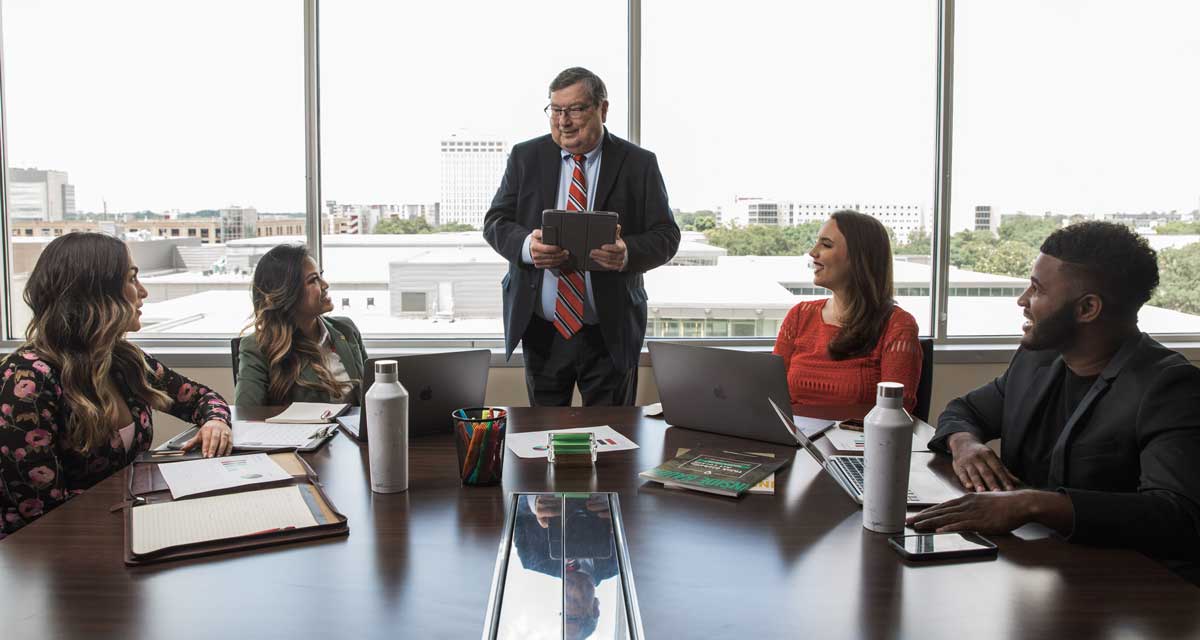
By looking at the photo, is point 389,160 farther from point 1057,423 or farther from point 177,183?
point 1057,423

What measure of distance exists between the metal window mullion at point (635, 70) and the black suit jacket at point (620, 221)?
0.74m

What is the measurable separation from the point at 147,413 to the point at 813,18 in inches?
129

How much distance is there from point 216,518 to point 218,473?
0.30m

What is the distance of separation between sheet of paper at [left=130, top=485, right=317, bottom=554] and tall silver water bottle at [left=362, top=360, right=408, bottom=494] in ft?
0.49

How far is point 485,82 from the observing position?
13.5 feet

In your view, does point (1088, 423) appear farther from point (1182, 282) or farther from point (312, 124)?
point (312, 124)

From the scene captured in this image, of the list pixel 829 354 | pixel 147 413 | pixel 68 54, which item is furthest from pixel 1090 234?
pixel 68 54

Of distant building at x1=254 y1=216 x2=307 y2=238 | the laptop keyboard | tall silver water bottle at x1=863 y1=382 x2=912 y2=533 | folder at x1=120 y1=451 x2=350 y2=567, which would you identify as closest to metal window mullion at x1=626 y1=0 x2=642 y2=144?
distant building at x1=254 y1=216 x2=307 y2=238

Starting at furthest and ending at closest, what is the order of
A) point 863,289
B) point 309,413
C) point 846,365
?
point 863,289 → point 846,365 → point 309,413

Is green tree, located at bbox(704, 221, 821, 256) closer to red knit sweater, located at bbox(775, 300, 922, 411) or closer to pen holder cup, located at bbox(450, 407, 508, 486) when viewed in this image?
red knit sweater, located at bbox(775, 300, 922, 411)

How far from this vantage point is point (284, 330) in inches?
113

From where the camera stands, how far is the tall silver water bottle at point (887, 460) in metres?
1.39

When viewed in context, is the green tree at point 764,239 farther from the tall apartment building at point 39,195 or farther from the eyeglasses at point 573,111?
the tall apartment building at point 39,195

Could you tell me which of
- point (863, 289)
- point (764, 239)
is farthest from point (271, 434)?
point (764, 239)
